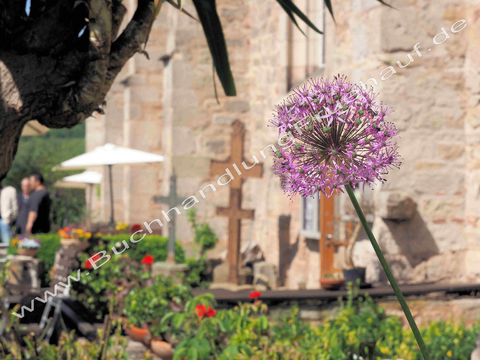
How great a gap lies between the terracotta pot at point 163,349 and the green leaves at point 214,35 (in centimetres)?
231

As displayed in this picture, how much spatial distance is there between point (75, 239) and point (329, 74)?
3252 mm

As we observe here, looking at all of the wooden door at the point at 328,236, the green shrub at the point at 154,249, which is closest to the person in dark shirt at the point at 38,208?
the green shrub at the point at 154,249

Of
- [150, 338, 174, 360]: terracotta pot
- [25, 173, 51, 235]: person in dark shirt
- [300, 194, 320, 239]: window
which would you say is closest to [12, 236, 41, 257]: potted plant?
[25, 173, 51, 235]: person in dark shirt

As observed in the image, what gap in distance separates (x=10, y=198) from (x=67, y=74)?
7337 millimetres

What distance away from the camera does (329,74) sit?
6.39 m

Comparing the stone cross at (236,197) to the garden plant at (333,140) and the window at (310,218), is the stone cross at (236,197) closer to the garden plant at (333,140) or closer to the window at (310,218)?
the window at (310,218)

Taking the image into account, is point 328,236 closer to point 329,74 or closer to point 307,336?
point 329,74

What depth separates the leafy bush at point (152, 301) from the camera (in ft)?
13.5

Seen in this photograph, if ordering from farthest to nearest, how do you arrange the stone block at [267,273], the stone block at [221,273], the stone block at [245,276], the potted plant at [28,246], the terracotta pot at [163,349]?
the stone block at [221,273], the stone block at [245,276], the stone block at [267,273], the potted plant at [28,246], the terracotta pot at [163,349]

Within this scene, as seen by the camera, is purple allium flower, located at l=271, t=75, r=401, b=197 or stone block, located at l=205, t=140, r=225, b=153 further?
stone block, located at l=205, t=140, r=225, b=153

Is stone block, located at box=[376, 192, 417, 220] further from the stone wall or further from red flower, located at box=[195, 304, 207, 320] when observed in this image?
red flower, located at box=[195, 304, 207, 320]

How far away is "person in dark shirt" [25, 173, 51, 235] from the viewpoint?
7.99m

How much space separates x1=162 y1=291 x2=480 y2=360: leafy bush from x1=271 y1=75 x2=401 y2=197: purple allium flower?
2.06 m

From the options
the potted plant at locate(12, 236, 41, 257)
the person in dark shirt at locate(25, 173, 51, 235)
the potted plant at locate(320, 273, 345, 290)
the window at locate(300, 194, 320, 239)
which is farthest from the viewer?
the person in dark shirt at locate(25, 173, 51, 235)
